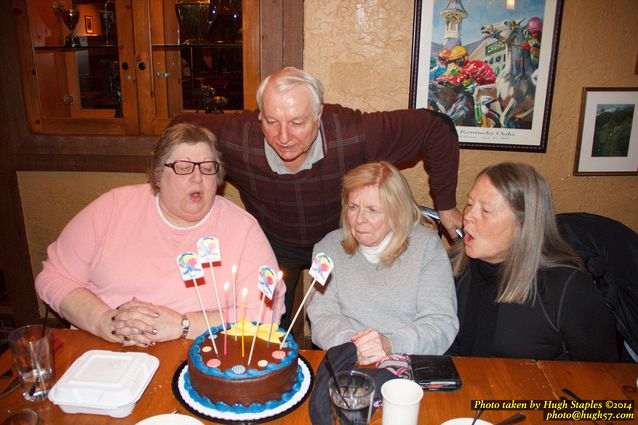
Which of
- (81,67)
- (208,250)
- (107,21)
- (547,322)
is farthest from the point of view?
(81,67)

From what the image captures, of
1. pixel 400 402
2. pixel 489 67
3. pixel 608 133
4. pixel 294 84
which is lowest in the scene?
pixel 400 402

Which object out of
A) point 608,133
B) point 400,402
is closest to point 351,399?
point 400,402

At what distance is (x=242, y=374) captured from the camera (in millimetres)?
1293

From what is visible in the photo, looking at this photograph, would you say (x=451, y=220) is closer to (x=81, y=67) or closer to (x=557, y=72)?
(x=557, y=72)

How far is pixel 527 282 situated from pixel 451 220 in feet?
2.14

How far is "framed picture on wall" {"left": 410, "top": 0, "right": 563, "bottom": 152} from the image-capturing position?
2586 millimetres

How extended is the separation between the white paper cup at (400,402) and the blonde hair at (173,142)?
1108 millimetres

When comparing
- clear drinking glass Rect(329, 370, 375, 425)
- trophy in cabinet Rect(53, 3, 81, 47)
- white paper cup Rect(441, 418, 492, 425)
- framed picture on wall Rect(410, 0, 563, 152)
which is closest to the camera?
clear drinking glass Rect(329, 370, 375, 425)

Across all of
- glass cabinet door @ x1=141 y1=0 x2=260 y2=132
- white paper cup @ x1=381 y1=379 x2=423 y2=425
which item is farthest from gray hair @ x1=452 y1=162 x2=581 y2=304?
glass cabinet door @ x1=141 y1=0 x2=260 y2=132

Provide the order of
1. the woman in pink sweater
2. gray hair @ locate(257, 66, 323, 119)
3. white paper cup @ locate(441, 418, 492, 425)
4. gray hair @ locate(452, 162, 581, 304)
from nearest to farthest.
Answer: white paper cup @ locate(441, 418, 492, 425)
gray hair @ locate(452, 162, 581, 304)
the woman in pink sweater
gray hair @ locate(257, 66, 323, 119)

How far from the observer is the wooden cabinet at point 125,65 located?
2709 mm

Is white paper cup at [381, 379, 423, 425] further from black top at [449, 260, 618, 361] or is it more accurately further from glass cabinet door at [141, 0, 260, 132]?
glass cabinet door at [141, 0, 260, 132]

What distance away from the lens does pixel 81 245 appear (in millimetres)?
1905

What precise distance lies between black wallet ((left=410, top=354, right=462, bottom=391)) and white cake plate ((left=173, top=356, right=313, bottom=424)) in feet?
1.07
